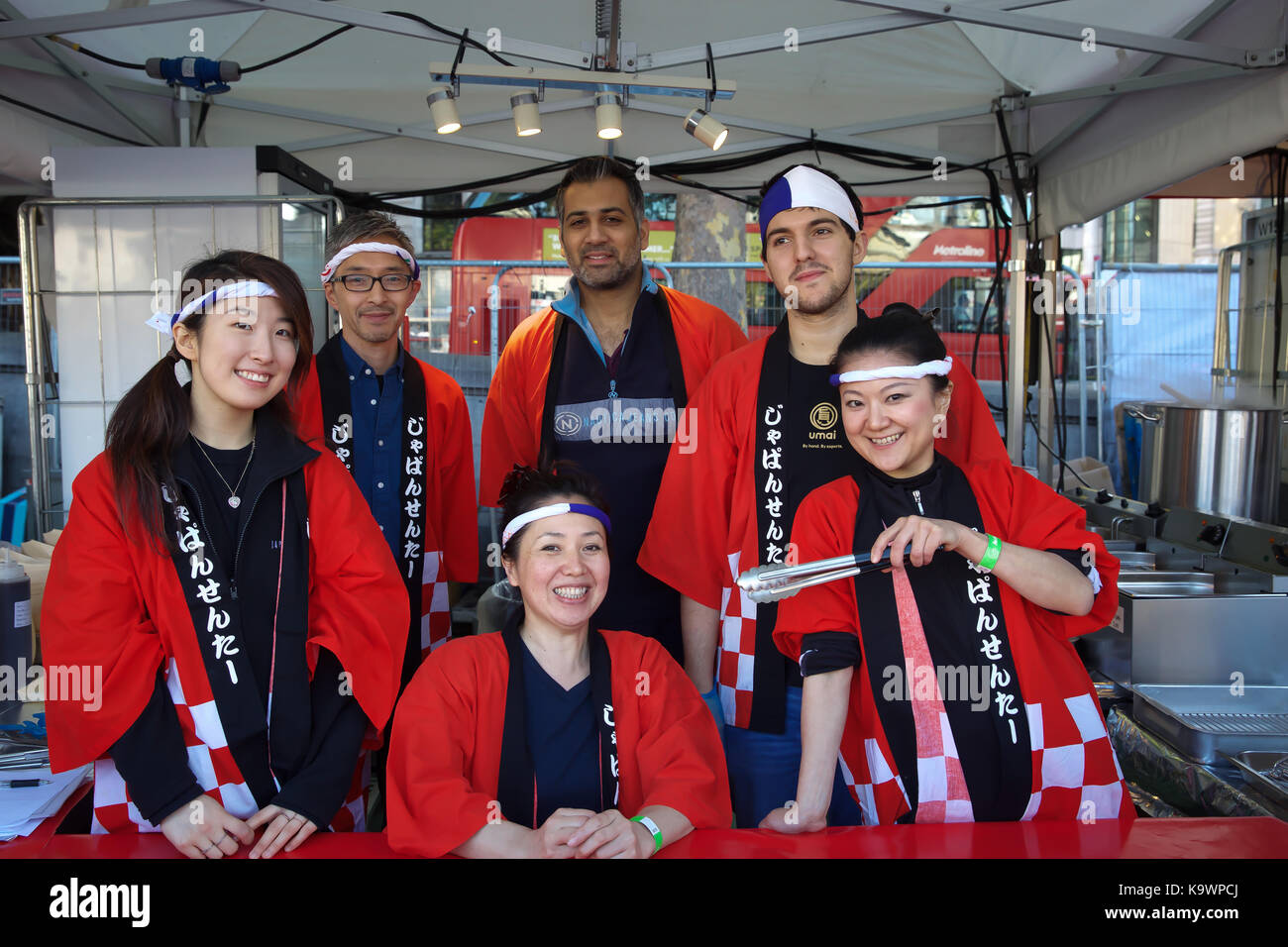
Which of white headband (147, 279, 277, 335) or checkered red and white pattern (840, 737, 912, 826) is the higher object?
white headband (147, 279, 277, 335)

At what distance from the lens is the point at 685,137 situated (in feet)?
13.1

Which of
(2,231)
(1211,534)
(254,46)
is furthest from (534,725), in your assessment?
(2,231)

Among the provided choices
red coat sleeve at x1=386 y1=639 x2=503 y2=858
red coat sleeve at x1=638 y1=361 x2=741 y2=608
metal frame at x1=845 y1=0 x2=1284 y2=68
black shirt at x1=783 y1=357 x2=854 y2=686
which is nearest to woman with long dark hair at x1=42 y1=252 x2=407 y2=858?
red coat sleeve at x1=386 y1=639 x2=503 y2=858

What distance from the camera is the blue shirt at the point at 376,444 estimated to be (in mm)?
2740

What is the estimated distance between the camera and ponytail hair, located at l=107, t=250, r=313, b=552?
67.8 inches

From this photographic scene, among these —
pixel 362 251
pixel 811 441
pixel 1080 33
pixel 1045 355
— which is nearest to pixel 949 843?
pixel 811 441

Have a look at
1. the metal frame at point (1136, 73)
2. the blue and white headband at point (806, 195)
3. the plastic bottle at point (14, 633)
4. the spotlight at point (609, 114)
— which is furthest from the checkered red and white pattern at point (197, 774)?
the metal frame at point (1136, 73)

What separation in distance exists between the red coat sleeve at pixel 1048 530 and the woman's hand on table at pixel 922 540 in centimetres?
20

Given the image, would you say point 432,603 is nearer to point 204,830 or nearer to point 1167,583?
point 204,830

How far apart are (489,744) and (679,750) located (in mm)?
362

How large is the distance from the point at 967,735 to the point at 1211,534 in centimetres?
184

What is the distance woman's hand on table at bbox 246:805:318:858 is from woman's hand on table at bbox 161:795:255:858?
0.09ft

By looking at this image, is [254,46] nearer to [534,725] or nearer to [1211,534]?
[534,725]

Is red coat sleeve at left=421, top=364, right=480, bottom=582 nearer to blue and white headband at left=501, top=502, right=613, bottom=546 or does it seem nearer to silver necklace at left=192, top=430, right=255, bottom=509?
blue and white headband at left=501, top=502, right=613, bottom=546
